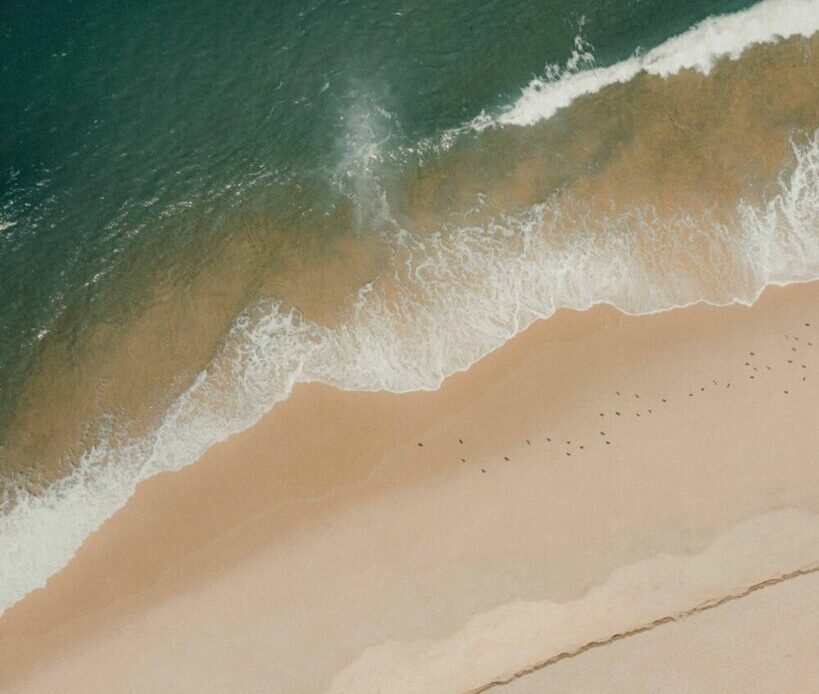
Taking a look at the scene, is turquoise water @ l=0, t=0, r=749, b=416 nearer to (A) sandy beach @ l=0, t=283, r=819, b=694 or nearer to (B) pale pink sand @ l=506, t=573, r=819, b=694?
(A) sandy beach @ l=0, t=283, r=819, b=694

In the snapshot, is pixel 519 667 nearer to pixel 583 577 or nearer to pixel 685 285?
pixel 583 577

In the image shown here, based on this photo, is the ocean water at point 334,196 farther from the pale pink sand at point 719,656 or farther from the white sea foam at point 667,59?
the pale pink sand at point 719,656

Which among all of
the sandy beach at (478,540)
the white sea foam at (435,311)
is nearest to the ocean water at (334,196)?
the white sea foam at (435,311)

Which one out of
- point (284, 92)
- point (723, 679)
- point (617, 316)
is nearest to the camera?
point (723, 679)

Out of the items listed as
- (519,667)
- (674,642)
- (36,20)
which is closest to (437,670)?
(519,667)

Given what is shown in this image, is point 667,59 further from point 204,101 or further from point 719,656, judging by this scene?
point 719,656

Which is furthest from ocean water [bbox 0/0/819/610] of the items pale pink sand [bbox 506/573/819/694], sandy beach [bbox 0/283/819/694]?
pale pink sand [bbox 506/573/819/694]
